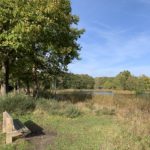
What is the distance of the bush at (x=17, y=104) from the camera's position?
14.6m

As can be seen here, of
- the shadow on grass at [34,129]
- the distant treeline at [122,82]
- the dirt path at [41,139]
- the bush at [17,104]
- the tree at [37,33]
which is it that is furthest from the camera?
the distant treeline at [122,82]

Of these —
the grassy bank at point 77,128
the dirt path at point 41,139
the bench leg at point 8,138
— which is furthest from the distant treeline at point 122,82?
the bench leg at point 8,138

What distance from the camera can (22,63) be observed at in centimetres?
2317

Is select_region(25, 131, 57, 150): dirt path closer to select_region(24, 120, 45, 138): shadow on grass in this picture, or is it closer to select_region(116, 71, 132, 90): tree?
select_region(24, 120, 45, 138): shadow on grass

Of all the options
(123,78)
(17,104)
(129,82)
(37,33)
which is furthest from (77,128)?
(123,78)

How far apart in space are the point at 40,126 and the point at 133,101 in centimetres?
871

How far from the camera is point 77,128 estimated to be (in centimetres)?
1184

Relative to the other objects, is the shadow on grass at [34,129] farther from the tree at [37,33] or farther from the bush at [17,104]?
the tree at [37,33]

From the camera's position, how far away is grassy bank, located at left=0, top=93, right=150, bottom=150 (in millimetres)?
8750

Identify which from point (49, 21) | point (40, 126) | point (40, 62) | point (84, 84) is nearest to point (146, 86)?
point (84, 84)

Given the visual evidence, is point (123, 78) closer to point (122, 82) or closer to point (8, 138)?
point (122, 82)

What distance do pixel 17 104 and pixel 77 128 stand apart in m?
4.32

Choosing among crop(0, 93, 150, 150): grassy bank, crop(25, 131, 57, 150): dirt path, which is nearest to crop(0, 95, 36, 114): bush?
crop(0, 93, 150, 150): grassy bank

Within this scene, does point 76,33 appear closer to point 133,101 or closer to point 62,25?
point 62,25
